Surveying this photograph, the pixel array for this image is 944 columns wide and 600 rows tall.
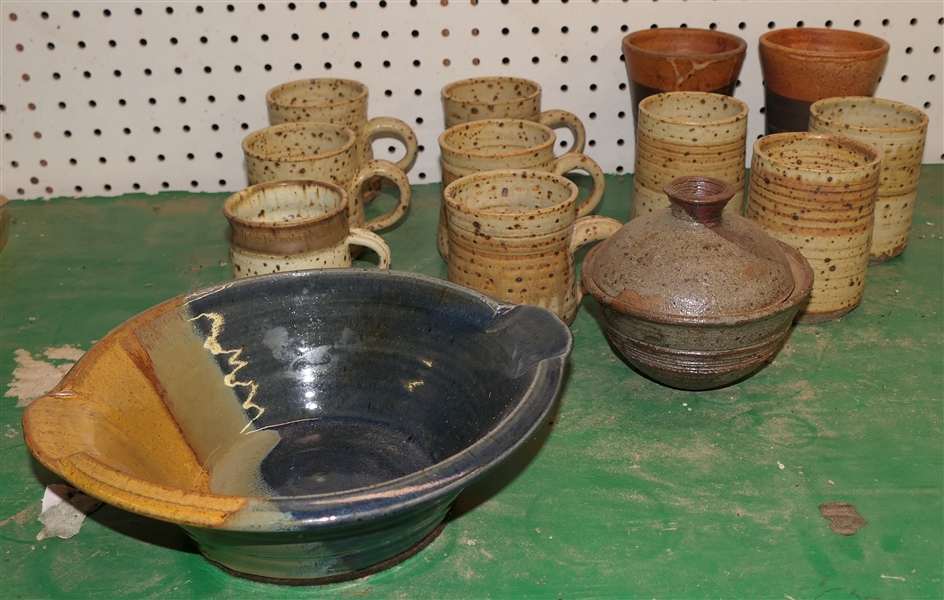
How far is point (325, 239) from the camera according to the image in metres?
1.60

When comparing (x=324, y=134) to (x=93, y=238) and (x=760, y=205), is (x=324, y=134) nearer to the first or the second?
(x=93, y=238)

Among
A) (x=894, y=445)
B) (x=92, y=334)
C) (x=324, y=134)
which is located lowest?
(x=894, y=445)

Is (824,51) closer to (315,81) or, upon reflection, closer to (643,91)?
(643,91)

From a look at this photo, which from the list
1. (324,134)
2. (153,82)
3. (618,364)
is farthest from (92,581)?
(153,82)

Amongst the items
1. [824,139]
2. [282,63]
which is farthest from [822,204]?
[282,63]

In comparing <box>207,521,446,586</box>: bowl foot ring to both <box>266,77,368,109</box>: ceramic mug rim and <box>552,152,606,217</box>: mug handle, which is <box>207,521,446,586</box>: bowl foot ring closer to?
<box>552,152,606,217</box>: mug handle

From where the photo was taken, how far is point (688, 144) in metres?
1.86

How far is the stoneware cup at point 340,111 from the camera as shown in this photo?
2.10 meters

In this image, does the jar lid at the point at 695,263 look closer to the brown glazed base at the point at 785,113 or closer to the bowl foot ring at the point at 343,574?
the bowl foot ring at the point at 343,574

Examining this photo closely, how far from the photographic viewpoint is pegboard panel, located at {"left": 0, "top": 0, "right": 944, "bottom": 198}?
2285mm

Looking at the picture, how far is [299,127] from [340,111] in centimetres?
12

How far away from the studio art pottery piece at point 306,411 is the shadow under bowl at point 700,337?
26cm

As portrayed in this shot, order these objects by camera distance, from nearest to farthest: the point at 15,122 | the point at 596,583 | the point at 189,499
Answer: the point at 189,499 < the point at 596,583 < the point at 15,122

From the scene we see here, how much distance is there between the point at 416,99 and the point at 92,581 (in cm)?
154
